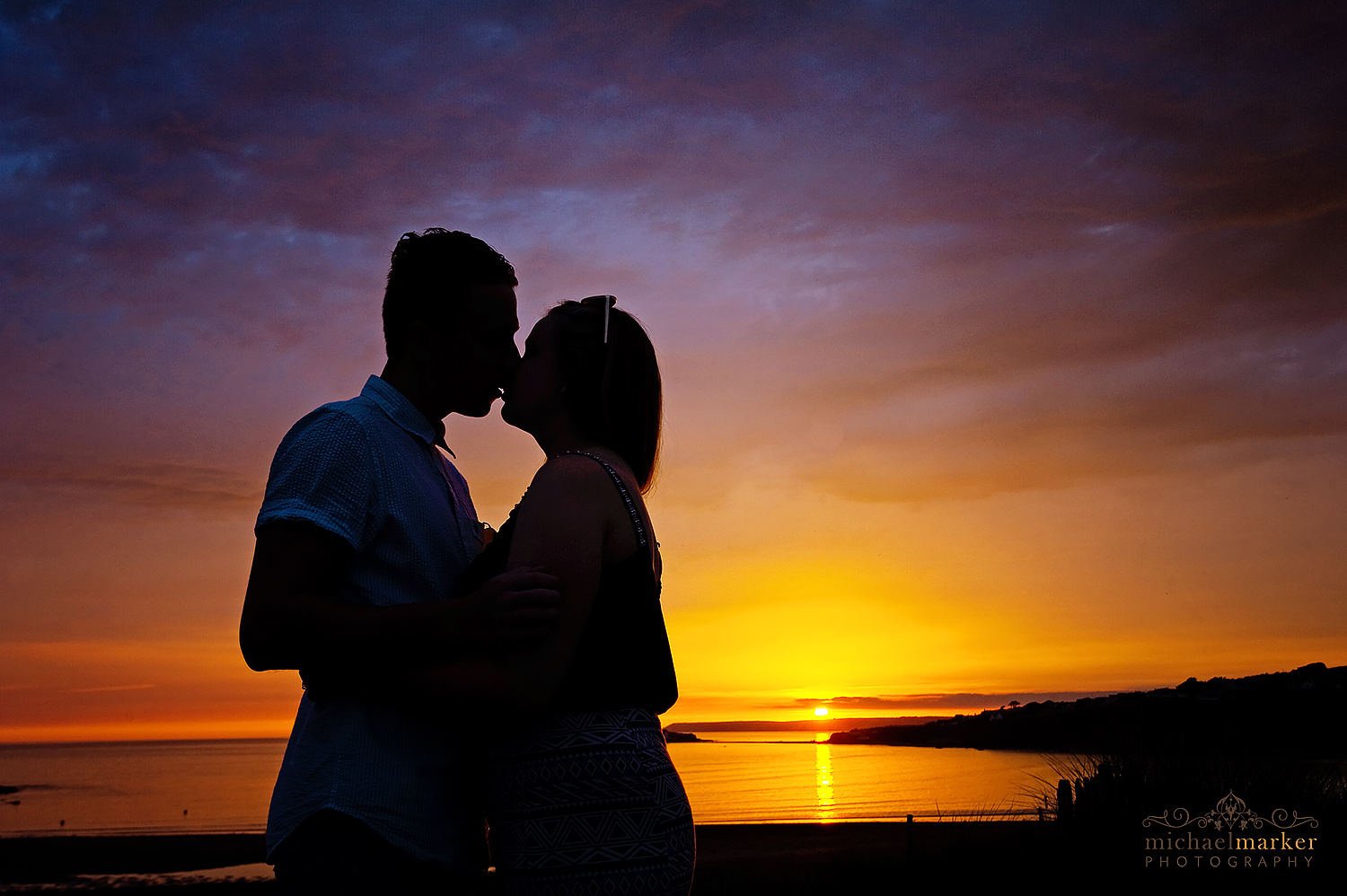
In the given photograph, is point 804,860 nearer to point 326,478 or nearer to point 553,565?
point 553,565

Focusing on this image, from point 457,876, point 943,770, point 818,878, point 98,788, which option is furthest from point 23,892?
point 98,788

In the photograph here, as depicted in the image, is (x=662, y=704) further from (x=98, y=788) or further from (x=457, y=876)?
(x=98, y=788)

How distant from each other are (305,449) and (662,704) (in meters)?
1.04

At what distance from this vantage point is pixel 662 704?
7.41 ft

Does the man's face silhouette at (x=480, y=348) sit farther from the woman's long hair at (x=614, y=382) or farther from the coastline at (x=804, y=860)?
the coastline at (x=804, y=860)

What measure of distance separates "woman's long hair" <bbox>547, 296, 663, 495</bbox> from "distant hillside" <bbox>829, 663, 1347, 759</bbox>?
8.51m

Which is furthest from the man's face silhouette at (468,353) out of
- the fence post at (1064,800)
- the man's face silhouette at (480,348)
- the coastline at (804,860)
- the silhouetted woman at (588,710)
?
the fence post at (1064,800)

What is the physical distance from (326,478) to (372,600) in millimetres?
303

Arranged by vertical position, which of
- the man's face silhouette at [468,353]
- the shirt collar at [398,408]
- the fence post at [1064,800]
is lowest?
the fence post at [1064,800]

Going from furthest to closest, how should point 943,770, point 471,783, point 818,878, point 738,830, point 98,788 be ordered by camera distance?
point 98,788, point 943,770, point 738,830, point 818,878, point 471,783

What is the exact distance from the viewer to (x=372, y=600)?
215 centimetres

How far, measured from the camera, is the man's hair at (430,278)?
8.63ft

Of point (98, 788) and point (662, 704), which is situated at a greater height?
point (662, 704)

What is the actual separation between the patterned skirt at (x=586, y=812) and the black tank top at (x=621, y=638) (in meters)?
0.05
